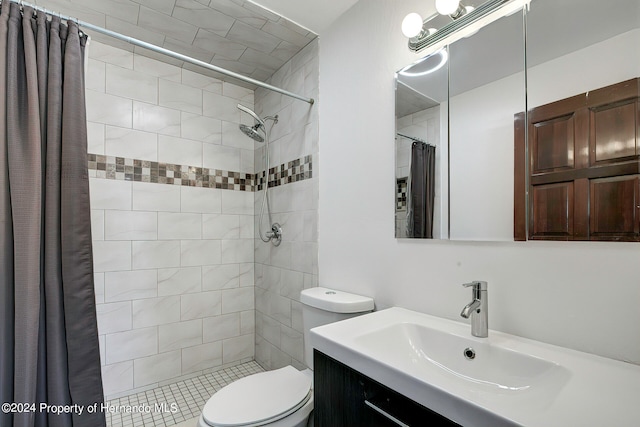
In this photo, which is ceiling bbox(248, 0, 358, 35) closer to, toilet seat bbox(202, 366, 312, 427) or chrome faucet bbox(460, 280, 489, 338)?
chrome faucet bbox(460, 280, 489, 338)

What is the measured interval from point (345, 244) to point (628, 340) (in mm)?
1113

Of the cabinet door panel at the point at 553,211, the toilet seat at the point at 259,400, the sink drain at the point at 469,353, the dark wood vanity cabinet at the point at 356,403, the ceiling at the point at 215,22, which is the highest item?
the ceiling at the point at 215,22

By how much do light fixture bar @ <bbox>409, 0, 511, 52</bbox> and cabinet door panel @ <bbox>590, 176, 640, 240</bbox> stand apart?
0.68m

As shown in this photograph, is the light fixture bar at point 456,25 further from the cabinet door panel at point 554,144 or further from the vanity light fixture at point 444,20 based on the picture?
the cabinet door panel at point 554,144

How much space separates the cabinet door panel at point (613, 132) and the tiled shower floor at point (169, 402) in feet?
7.41

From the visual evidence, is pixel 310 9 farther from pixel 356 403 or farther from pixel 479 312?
pixel 356 403

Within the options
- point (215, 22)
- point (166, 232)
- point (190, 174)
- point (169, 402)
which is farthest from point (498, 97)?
point (169, 402)

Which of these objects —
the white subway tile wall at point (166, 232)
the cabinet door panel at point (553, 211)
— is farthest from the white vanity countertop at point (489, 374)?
the white subway tile wall at point (166, 232)

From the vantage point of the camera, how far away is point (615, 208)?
82 centimetres

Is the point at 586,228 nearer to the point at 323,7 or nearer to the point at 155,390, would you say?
the point at 323,7

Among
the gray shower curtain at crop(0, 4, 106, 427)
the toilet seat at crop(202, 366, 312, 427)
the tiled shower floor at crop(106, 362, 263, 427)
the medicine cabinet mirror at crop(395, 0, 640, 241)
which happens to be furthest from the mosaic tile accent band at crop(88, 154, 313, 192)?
the tiled shower floor at crop(106, 362, 263, 427)

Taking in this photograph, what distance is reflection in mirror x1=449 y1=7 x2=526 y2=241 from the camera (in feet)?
3.42

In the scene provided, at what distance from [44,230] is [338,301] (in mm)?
1290

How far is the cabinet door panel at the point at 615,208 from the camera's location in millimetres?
794
